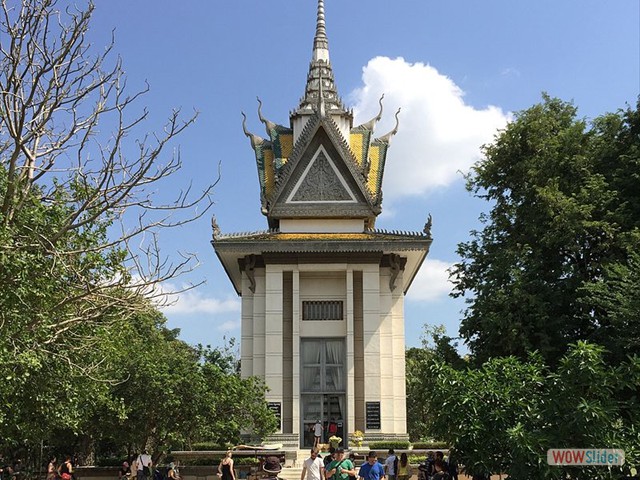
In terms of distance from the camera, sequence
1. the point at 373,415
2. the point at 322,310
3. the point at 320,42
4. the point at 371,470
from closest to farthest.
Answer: the point at 371,470
the point at 373,415
the point at 322,310
the point at 320,42

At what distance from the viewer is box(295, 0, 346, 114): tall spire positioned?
110 ft

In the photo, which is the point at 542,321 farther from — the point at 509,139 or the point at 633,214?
the point at 509,139

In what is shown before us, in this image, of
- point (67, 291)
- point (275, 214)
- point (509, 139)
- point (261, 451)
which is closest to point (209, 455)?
point (261, 451)

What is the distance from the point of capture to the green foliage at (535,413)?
1231cm

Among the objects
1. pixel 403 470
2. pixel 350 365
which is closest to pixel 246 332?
pixel 350 365

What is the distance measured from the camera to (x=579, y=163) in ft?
76.8

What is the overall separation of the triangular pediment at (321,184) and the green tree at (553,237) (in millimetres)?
6030

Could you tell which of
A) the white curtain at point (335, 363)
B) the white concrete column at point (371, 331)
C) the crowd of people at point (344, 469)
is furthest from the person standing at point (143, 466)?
the white concrete column at point (371, 331)

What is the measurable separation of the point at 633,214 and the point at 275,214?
1266 centimetres

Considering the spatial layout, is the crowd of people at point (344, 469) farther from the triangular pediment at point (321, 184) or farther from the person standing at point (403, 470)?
the triangular pediment at point (321, 184)

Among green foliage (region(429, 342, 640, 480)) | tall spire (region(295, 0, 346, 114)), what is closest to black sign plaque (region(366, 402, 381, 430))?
tall spire (region(295, 0, 346, 114))

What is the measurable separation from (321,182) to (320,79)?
5.45m

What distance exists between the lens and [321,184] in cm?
2998

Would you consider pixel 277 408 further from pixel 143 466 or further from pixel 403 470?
pixel 403 470
